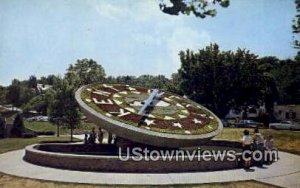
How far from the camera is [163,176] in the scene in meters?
9.67

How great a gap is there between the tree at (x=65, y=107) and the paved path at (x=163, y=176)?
8650mm

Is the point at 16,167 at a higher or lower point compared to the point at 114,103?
lower

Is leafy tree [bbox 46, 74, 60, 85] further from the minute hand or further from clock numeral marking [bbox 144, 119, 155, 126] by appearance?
clock numeral marking [bbox 144, 119, 155, 126]

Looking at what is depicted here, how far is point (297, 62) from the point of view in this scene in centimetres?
1274

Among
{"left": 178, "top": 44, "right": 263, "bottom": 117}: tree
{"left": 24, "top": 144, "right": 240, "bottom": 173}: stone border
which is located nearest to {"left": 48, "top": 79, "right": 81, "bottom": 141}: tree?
{"left": 24, "top": 144, "right": 240, "bottom": 173}: stone border

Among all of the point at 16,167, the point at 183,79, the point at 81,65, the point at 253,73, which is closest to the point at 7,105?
the point at 81,65

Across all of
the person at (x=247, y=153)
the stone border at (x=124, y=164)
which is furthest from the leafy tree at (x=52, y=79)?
→ the person at (x=247, y=153)

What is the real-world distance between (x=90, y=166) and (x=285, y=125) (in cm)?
1172

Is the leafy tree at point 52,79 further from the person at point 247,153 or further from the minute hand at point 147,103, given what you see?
the person at point 247,153

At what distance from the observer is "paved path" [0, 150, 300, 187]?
9.06 m

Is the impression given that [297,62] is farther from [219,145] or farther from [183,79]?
[183,79]

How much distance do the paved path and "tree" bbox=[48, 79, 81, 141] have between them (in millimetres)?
8650

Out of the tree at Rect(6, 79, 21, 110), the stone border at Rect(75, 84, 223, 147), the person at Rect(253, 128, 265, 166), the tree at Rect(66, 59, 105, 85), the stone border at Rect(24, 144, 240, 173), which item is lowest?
the stone border at Rect(24, 144, 240, 173)

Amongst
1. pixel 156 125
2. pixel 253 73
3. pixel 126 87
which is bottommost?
pixel 156 125
